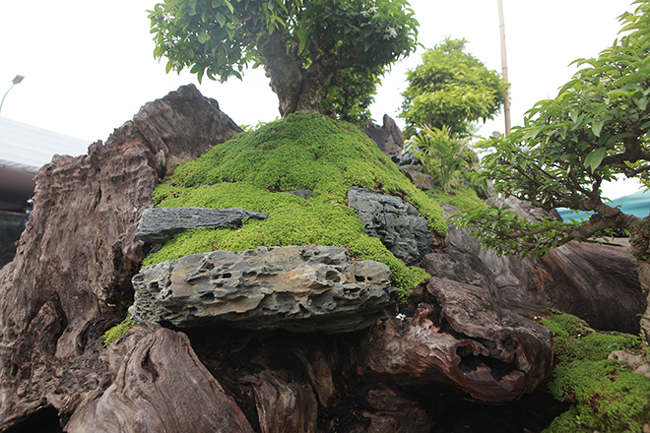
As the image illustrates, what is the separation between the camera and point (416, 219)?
399 centimetres

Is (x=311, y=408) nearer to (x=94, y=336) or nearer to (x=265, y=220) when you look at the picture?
(x=265, y=220)

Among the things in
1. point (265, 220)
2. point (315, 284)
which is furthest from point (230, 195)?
point (315, 284)

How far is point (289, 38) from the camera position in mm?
4973

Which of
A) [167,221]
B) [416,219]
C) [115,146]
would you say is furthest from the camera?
[115,146]

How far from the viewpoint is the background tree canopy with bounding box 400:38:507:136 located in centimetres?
832

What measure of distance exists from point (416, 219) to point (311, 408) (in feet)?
7.70

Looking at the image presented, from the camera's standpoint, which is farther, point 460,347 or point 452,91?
point 452,91

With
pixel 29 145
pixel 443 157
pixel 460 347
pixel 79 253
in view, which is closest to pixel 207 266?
pixel 460 347

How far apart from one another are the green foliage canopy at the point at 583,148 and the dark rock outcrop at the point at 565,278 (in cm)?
79

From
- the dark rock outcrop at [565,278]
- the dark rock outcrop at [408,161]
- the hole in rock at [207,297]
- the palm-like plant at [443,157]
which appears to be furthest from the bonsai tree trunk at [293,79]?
the hole in rock at [207,297]

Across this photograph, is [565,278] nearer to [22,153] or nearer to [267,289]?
[267,289]

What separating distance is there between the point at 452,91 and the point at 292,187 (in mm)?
6532

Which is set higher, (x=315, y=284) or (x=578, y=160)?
(x=578, y=160)

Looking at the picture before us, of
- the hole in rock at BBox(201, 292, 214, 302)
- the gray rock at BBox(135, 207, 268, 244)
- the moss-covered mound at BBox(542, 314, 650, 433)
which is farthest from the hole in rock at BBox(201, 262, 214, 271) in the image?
the moss-covered mound at BBox(542, 314, 650, 433)
